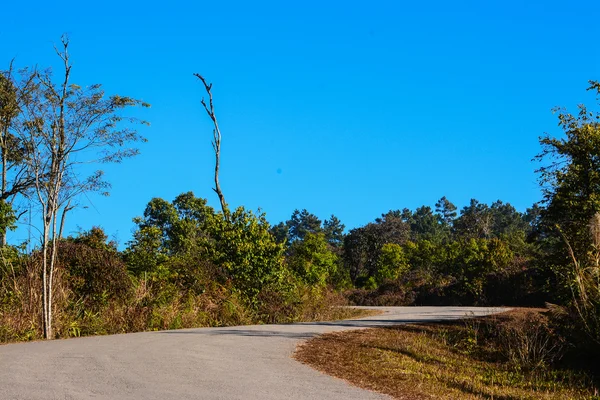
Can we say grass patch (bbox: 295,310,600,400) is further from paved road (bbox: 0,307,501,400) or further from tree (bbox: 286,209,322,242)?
tree (bbox: 286,209,322,242)

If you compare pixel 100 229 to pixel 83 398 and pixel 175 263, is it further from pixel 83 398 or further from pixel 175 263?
pixel 83 398

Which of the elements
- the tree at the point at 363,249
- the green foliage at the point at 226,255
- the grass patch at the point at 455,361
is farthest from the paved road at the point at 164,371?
the tree at the point at 363,249

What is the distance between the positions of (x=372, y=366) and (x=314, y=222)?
108m

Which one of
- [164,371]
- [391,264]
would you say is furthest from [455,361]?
[391,264]

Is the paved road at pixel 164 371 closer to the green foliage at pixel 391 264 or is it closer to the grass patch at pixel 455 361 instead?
the grass patch at pixel 455 361

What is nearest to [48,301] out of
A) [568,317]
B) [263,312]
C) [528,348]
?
[263,312]

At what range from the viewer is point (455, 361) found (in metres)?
12.9

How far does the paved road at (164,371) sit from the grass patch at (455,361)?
25.7 inches

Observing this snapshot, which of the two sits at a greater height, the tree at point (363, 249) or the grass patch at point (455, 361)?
the tree at point (363, 249)

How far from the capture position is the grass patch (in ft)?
29.9

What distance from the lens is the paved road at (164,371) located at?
770cm

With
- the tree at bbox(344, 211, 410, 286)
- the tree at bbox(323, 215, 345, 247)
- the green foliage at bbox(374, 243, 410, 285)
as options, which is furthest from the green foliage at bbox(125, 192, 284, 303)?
the tree at bbox(323, 215, 345, 247)

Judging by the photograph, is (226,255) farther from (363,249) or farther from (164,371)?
(363,249)

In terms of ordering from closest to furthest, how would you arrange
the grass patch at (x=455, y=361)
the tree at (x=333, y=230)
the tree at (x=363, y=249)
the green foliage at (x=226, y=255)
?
the grass patch at (x=455, y=361)
the green foliage at (x=226, y=255)
the tree at (x=363, y=249)
the tree at (x=333, y=230)
